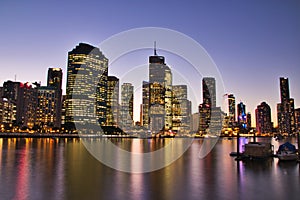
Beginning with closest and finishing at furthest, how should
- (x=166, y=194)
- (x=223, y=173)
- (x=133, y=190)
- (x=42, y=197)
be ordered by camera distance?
(x=42, y=197)
(x=166, y=194)
(x=133, y=190)
(x=223, y=173)

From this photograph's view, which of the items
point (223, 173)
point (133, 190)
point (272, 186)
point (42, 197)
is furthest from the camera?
point (223, 173)

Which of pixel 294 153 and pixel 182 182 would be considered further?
pixel 294 153

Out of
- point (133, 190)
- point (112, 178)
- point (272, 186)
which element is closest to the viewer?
point (133, 190)

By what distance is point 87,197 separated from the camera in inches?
597

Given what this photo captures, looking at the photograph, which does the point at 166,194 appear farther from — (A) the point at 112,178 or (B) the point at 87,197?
(A) the point at 112,178

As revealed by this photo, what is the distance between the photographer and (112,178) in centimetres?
2145

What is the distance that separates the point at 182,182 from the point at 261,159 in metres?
19.1

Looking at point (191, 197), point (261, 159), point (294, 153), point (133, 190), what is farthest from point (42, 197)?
point (294, 153)

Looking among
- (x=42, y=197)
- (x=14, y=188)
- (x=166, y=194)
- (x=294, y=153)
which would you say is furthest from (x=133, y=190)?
(x=294, y=153)

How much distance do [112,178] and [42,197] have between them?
7076 mm

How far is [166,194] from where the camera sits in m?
16.2

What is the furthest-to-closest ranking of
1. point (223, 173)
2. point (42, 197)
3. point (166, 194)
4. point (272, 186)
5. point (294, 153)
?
1. point (294, 153)
2. point (223, 173)
3. point (272, 186)
4. point (166, 194)
5. point (42, 197)

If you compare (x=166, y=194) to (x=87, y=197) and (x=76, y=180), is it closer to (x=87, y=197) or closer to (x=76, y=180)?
(x=87, y=197)

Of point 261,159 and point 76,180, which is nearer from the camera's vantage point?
point 76,180
